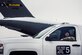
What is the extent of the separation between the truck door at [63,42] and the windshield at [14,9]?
5.58 meters

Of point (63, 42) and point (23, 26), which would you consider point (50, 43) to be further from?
point (23, 26)

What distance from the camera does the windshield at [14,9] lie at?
1466cm

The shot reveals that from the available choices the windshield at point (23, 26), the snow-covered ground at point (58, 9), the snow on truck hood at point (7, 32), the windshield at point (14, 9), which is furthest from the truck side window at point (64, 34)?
the windshield at point (14, 9)

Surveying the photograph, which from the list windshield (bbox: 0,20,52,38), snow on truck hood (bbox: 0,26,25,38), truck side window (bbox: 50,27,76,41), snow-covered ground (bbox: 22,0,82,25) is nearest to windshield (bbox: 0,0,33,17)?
windshield (bbox: 0,20,52,38)

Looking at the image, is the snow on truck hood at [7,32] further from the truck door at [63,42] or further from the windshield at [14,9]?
the truck door at [63,42]

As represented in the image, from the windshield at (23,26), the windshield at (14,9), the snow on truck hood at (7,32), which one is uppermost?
the windshield at (14,9)

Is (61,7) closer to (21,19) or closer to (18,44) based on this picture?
(21,19)

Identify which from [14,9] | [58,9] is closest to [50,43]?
[58,9]

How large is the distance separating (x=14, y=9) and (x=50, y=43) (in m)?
6.52

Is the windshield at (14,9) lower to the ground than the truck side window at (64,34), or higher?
higher

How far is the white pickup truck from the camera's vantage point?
8516 millimetres

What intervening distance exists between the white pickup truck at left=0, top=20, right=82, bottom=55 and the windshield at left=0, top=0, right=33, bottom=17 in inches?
220

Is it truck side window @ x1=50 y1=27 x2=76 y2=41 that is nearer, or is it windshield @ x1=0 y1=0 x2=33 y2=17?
truck side window @ x1=50 y1=27 x2=76 y2=41

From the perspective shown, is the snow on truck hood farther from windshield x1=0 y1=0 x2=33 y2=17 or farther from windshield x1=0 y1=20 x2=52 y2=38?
windshield x1=0 y1=0 x2=33 y2=17
